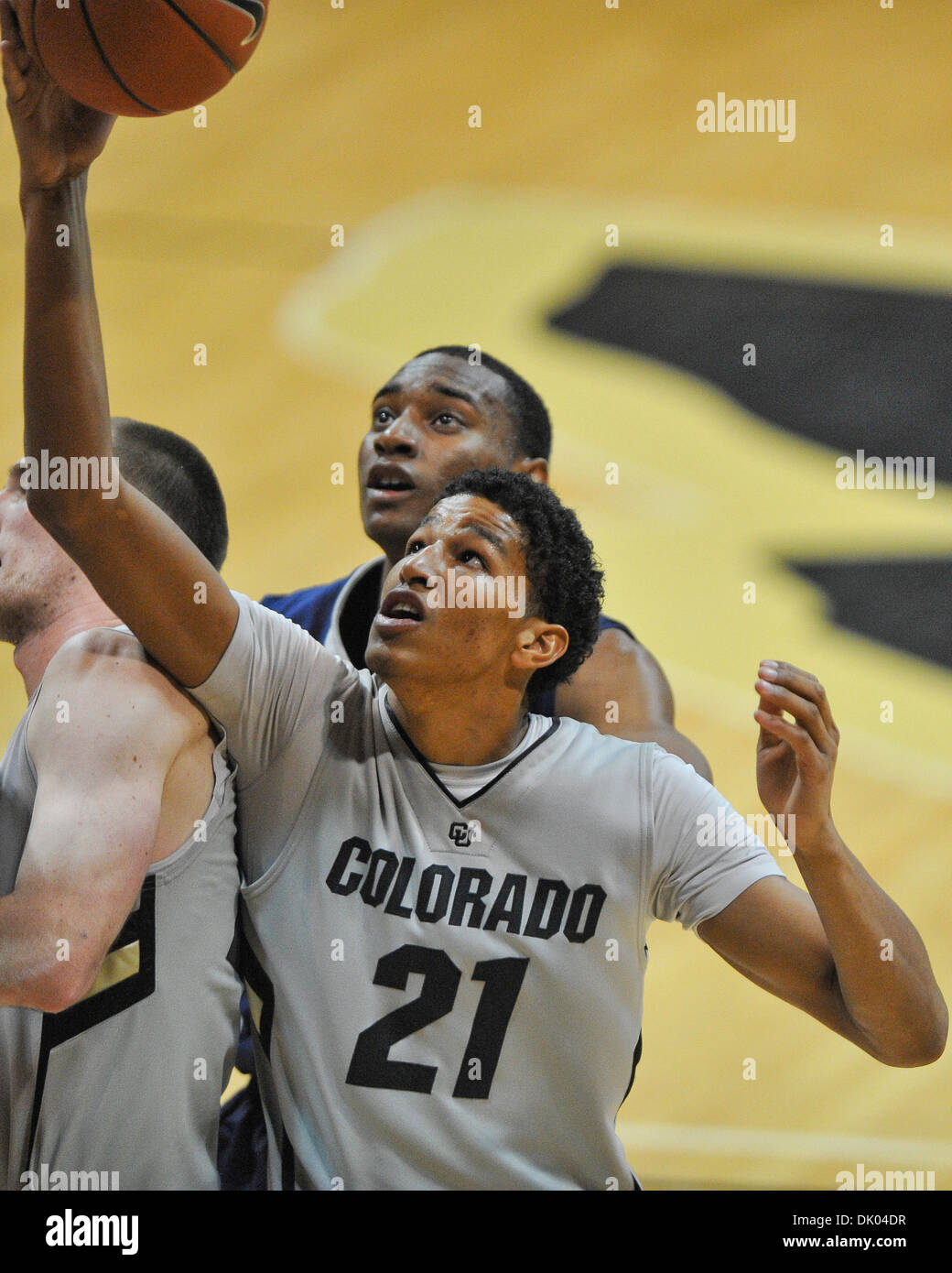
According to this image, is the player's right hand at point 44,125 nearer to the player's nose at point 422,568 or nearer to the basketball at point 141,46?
the basketball at point 141,46

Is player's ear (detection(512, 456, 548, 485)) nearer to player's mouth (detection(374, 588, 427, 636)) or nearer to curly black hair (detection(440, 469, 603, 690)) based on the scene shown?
curly black hair (detection(440, 469, 603, 690))

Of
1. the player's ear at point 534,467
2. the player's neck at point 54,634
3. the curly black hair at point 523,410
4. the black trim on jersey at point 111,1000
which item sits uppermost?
the curly black hair at point 523,410

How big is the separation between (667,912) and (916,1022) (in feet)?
1.47

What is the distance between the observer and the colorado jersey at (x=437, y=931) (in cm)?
227

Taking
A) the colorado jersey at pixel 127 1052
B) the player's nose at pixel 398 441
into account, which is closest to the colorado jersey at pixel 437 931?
the colorado jersey at pixel 127 1052

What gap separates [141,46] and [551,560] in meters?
1.15

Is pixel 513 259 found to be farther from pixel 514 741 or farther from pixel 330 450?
pixel 514 741

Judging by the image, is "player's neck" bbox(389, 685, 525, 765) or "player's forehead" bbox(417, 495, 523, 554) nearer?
"player's neck" bbox(389, 685, 525, 765)

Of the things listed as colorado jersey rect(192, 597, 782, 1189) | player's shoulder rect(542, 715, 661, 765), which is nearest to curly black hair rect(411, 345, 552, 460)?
player's shoulder rect(542, 715, 661, 765)

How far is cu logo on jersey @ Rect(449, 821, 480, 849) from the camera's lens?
2.40 meters

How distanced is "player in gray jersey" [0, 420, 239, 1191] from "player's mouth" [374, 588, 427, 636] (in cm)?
36

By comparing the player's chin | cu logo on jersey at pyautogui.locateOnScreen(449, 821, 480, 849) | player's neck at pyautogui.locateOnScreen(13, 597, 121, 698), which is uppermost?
the player's chin

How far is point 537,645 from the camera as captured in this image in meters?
2.62
